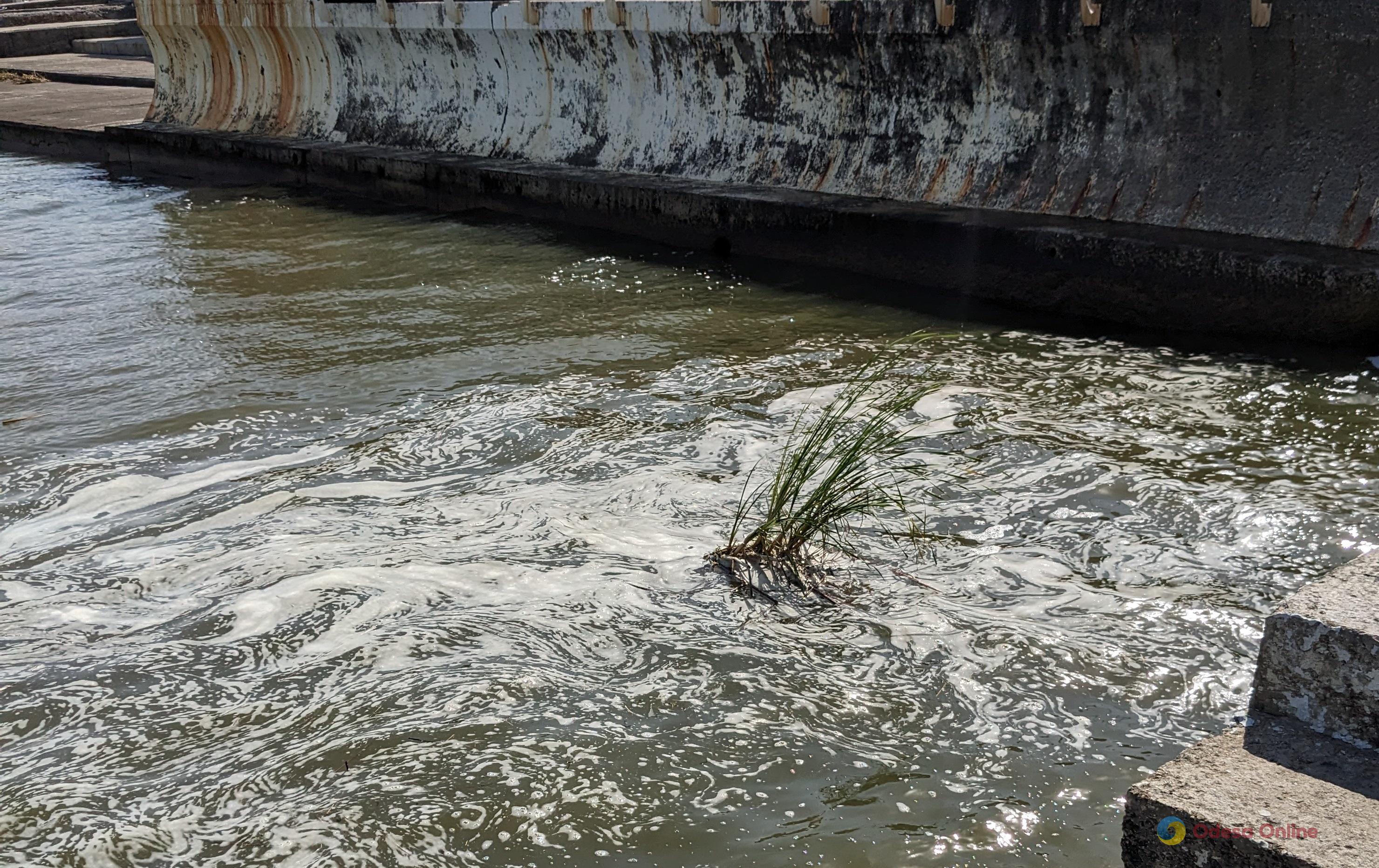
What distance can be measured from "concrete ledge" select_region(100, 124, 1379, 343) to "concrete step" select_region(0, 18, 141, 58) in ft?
53.2

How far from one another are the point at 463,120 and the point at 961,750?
6835mm

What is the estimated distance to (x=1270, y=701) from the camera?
204cm

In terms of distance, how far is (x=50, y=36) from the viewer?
2166cm

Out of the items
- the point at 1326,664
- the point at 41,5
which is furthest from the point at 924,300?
the point at 41,5

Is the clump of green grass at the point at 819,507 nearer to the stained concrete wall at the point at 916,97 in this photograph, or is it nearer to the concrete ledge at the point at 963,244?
the concrete ledge at the point at 963,244

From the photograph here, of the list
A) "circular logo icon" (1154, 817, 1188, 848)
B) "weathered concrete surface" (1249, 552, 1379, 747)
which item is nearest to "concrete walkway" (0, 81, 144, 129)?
"weathered concrete surface" (1249, 552, 1379, 747)

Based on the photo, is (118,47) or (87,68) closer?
(87,68)

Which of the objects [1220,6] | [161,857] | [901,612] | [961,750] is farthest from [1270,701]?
[1220,6]

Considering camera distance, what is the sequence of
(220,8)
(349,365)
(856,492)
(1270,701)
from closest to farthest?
(1270,701)
(856,492)
(349,365)
(220,8)

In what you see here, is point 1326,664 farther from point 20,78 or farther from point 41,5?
point 41,5

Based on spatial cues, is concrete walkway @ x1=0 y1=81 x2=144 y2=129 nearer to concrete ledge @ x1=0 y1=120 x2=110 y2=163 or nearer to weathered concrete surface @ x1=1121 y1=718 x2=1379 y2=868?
concrete ledge @ x1=0 y1=120 x2=110 y2=163

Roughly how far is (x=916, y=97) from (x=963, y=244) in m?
0.89

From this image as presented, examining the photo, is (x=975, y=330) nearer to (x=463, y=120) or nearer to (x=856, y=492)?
(x=856, y=492)

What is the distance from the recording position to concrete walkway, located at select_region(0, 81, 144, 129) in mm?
11625
